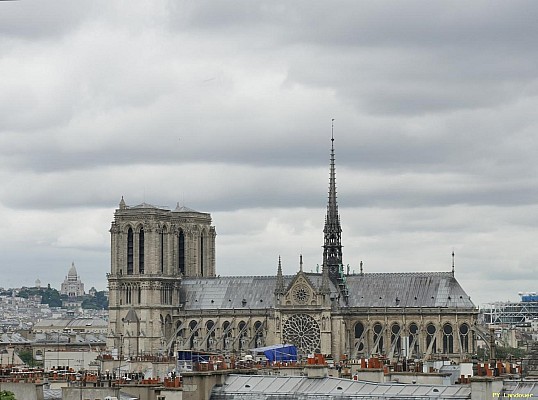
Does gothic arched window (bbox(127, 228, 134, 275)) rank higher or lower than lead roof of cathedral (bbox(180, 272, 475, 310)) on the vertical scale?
higher

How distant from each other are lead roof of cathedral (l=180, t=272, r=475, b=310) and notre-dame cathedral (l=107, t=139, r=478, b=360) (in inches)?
4.1

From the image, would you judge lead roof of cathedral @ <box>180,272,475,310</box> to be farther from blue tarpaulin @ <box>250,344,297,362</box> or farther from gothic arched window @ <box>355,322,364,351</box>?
blue tarpaulin @ <box>250,344,297,362</box>

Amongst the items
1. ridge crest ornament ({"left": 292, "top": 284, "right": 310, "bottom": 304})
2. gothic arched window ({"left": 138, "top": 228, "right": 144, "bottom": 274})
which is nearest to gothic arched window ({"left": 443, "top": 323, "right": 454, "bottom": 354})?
ridge crest ornament ({"left": 292, "top": 284, "right": 310, "bottom": 304})

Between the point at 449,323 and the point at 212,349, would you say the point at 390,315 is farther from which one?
the point at 212,349

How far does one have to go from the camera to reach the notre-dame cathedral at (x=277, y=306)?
18050 cm

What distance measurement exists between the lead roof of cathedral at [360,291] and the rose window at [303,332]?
147 inches

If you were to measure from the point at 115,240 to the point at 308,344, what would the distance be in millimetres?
25938

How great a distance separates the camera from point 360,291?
186250mm

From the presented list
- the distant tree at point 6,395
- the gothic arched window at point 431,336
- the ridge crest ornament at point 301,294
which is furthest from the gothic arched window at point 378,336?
the distant tree at point 6,395

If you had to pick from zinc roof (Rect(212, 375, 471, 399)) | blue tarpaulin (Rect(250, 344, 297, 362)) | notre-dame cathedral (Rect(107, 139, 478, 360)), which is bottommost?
zinc roof (Rect(212, 375, 471, 399))

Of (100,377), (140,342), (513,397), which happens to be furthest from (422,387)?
(140,342)

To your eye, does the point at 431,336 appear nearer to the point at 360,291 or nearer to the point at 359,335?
the point at 359,335

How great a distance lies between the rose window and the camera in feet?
604

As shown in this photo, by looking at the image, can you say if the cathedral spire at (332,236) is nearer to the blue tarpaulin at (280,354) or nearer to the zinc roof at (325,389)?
the blue tarpaulin at (280,354)
